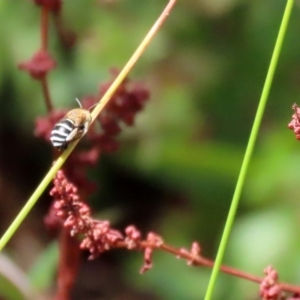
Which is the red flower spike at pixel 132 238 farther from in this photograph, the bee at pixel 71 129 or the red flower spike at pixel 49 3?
the red flower spike at pixel 49 3

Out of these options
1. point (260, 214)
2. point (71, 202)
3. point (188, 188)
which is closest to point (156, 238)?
point (71, 202)

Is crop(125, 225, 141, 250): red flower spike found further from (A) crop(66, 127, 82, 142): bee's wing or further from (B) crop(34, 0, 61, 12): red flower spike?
(B) crop(34, 0, 61, 12): red flower spike

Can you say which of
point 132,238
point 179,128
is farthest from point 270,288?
point 179,128

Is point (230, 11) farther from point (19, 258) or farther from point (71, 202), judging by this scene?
point (71, 202)

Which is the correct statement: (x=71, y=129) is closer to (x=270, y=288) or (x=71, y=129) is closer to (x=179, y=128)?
(x=270, y=288)

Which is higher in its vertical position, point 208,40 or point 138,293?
point 208,40

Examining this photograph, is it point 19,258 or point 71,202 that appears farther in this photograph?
point 19,258
